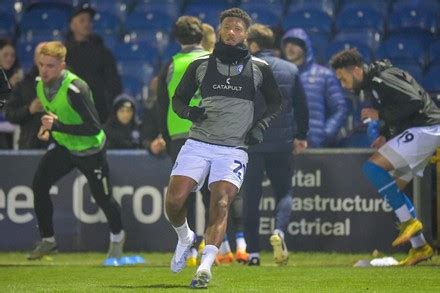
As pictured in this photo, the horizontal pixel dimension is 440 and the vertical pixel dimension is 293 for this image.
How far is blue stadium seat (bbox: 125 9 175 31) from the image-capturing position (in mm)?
19328

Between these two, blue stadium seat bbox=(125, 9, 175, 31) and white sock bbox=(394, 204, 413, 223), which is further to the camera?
blue stadium seat bbox=(125, 9, 175, 31)

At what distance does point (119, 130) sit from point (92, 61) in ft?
2.88

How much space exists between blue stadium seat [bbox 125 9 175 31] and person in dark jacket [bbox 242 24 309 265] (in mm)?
5089

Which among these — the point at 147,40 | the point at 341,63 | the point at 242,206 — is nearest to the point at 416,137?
the point at 341,63

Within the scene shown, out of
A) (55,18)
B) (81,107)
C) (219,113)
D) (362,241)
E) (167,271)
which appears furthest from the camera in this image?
(55,18)

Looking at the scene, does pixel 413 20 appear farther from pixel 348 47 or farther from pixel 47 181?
pixel 47 181

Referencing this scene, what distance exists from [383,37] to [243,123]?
6.87 m

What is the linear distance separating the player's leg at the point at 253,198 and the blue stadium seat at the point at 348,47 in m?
4.09

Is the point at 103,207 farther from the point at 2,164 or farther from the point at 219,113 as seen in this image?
the point at 219,113

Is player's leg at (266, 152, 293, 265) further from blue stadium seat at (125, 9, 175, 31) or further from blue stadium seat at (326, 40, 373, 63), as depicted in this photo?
blue stadium seat at (125, 9, 175, 31)

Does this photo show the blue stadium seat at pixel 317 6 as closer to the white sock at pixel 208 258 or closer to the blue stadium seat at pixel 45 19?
the blue stadium seat at pixel 45 19

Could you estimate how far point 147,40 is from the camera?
19.2 m

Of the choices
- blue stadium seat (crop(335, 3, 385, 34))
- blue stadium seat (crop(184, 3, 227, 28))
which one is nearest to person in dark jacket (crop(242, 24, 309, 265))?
blue stadium seat (crop(335, 3, 385, 34))

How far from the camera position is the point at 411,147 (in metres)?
13.7
